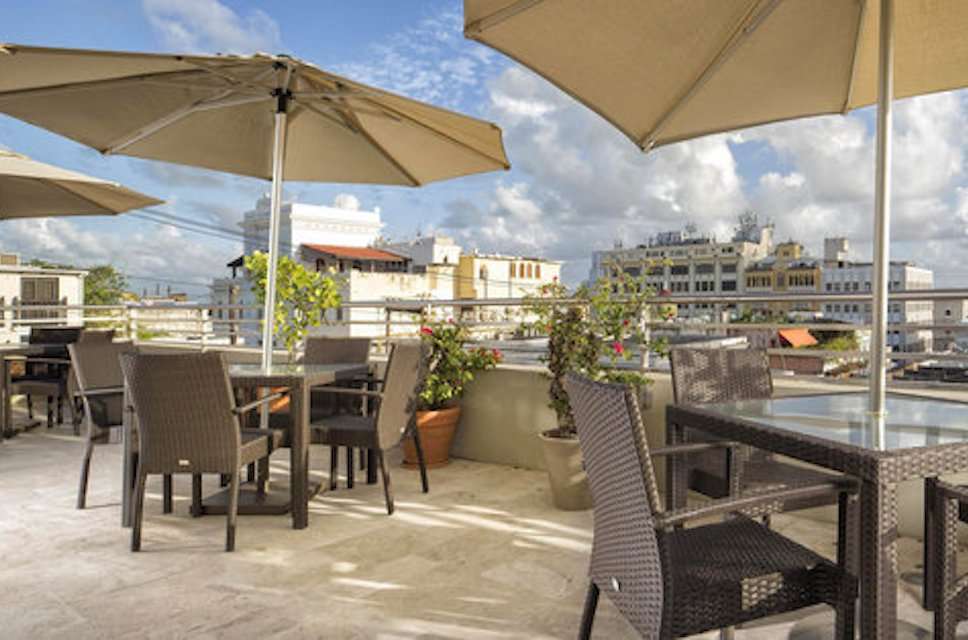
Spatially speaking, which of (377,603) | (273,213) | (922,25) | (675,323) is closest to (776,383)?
(675,323)

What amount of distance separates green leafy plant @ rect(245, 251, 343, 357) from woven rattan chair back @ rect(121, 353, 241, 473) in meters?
1.88

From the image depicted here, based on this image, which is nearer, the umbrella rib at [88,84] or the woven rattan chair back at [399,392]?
the umbrella rib at [88,84]

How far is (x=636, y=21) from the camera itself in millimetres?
2354

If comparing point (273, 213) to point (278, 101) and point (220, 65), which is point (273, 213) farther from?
point (220, 65)

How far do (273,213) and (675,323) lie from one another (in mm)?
2422

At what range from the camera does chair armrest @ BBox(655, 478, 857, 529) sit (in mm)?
1437

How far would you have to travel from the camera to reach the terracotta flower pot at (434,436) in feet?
15.0

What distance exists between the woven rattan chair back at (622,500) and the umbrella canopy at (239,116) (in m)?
2.25

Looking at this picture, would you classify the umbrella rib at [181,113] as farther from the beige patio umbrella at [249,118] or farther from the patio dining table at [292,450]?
the patio dining table at [292,450]

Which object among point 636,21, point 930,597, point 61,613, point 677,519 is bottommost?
point 61,613

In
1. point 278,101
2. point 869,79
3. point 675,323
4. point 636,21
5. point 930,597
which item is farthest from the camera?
point 675,323

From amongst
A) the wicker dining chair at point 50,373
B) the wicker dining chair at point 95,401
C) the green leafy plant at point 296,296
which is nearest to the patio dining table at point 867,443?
the wicker dining chair at point 95,401

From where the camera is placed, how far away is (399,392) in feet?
12.1

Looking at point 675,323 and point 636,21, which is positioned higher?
point 636,21
